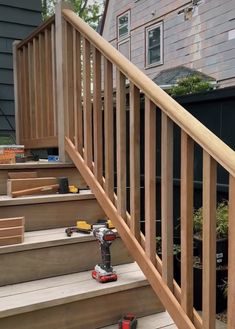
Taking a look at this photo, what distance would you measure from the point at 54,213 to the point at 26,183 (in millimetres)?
270

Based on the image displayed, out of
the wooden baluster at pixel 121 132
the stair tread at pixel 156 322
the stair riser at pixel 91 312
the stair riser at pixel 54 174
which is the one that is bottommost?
the stair tread at pixel 156 322

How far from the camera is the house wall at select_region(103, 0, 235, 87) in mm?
4625

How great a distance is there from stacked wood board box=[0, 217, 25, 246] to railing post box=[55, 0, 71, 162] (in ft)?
2.29

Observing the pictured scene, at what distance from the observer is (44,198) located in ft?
6.84

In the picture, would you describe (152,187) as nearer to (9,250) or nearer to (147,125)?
(147,125)

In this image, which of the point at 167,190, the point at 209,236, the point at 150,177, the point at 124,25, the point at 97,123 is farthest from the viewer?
the point at 124,25

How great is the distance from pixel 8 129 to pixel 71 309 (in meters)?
2.66

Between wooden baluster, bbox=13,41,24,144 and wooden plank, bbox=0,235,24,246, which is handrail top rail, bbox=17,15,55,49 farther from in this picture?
wooden plank, bbox=0,235,24,246

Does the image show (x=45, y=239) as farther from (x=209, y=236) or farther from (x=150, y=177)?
(x=209, y=236)

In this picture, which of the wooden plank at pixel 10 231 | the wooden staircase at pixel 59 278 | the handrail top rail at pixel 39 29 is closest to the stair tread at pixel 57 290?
the wooden staircase at pixel 59 278

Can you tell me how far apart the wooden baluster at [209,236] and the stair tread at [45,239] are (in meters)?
0.76

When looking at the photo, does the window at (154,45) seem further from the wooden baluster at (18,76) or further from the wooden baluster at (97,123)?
the wooden baluster at (97,123)

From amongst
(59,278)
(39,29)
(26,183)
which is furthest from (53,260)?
(39,29)

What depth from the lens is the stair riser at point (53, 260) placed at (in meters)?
1.77
